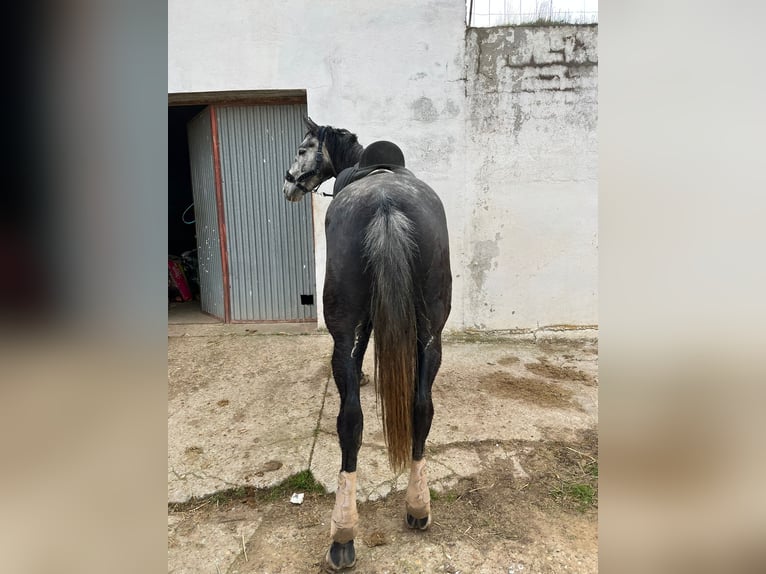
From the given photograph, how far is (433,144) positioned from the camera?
15.6 feet

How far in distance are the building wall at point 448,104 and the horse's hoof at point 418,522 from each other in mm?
3239

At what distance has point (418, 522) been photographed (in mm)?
1929

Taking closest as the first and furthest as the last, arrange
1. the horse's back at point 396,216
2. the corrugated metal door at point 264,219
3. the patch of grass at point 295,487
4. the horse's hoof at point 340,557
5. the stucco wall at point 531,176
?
A: the horse's hoof at point 340,557, the horse's back at point 396,216, the patch of grass at point 295,487, the stucco wall at point 531,176, the corrugated metal door at point 264,219

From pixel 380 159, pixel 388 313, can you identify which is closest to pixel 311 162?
pixel 380 159

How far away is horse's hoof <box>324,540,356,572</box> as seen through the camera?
1718 mm

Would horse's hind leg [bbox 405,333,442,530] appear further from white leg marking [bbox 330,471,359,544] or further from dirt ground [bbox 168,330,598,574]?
white leg marking [bbox 330,471,359,544]

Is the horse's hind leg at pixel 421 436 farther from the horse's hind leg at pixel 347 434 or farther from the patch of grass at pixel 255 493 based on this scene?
the patch of grass at pixel 255 493

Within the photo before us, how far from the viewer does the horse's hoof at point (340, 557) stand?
1718 millimetres

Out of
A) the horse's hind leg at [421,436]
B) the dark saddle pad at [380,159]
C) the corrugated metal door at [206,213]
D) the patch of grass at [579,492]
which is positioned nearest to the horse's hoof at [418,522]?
the horse's hind leg at [421,436]

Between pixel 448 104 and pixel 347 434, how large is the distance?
4064mm

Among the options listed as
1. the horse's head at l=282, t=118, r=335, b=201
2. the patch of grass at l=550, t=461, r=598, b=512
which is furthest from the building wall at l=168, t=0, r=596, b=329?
the patch of grass at l=550, t=461, r=598, b=512
